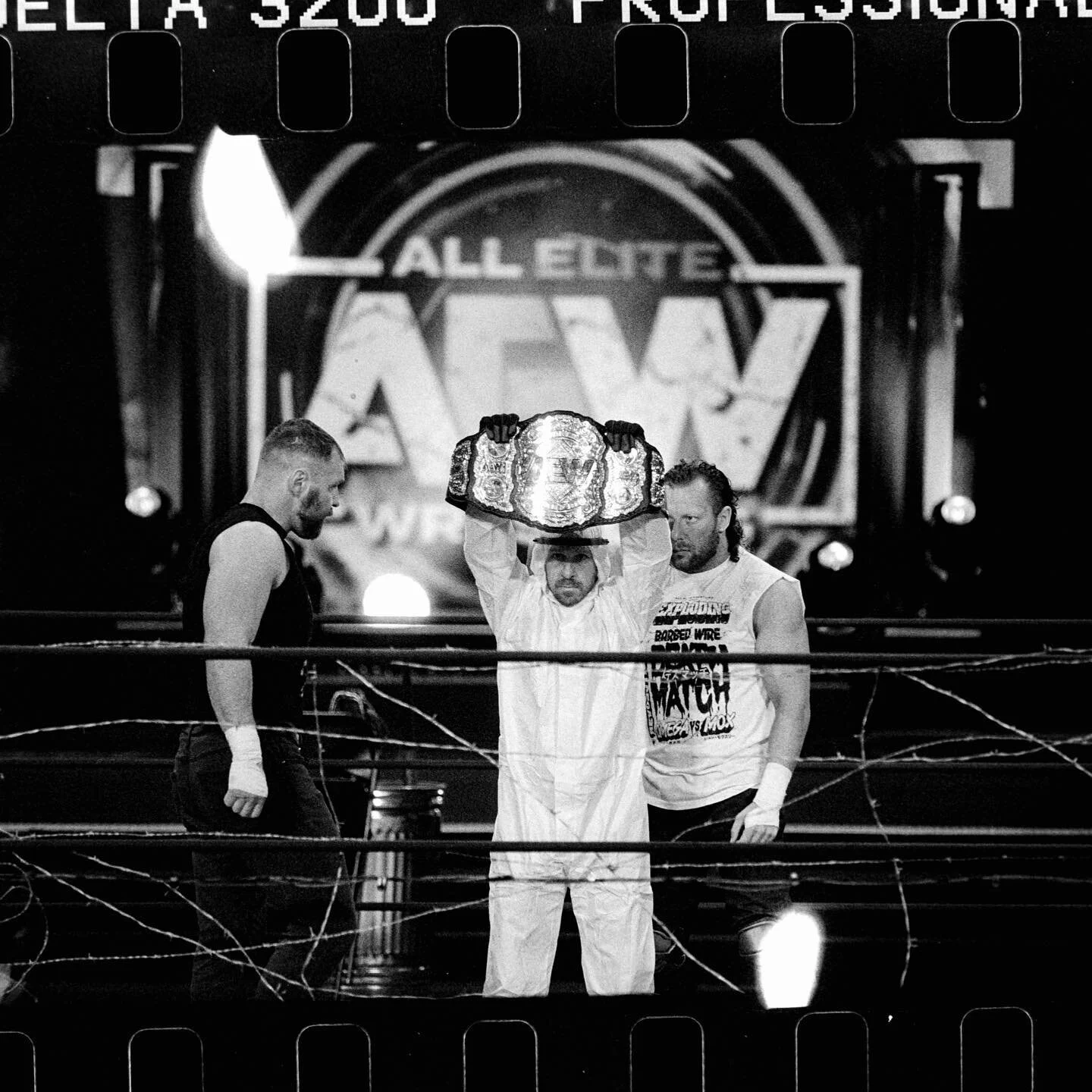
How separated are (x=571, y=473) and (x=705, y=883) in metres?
1.09

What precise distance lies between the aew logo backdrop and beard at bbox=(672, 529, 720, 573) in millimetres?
4026

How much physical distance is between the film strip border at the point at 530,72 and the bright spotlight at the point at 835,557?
1.93m

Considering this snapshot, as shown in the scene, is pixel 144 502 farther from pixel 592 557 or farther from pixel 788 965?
pixel 788 965

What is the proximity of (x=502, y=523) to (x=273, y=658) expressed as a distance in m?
0.72

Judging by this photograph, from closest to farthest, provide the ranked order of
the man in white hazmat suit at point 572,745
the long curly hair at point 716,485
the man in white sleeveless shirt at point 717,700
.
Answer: the man in white hazmat suit at point 572,745 → the man in white sleeveless shirt at point 717,700 → the long curly hair at point 716,485

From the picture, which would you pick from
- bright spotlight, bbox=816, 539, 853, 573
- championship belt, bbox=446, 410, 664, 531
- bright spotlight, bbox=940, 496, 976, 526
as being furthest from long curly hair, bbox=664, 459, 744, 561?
bright spotlight, bbox=940, 496, 976, 526

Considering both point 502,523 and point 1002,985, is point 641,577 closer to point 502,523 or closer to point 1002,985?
point 502,523

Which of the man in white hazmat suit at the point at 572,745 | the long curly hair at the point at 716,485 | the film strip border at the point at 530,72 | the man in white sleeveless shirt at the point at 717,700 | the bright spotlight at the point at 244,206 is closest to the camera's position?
the man in white hazmat suit at the point at 572,745

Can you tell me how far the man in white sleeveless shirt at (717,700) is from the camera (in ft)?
11.7

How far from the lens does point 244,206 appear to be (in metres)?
7.77

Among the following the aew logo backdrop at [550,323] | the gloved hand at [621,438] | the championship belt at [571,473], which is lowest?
the championship belt at [571,473]

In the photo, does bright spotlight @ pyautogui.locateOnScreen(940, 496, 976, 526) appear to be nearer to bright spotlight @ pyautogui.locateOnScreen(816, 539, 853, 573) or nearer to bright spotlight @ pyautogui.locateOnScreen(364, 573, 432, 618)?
bright spotlight @ pyautogui.locateOnScreen(816, 539, 853, 573)

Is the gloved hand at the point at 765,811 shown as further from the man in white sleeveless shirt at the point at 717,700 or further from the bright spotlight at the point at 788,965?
the bright spotlight at the point at 788,965

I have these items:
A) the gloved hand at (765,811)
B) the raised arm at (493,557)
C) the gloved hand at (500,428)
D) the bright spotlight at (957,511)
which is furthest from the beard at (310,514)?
the bright spotlight at (957,511)
